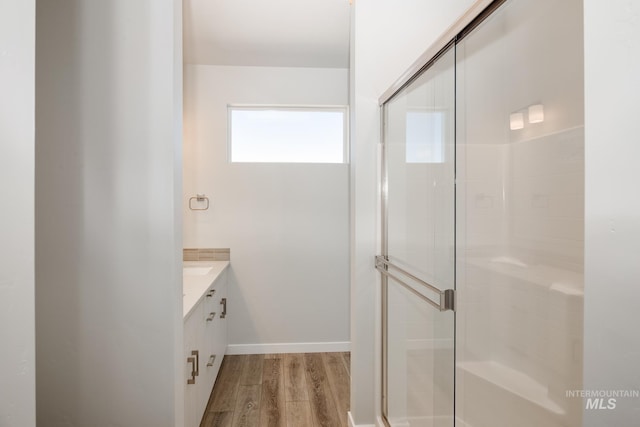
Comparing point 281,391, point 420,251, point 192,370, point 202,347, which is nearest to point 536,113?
point 420,251

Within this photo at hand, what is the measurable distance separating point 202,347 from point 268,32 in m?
2.19

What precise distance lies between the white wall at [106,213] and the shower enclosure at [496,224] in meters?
0.98

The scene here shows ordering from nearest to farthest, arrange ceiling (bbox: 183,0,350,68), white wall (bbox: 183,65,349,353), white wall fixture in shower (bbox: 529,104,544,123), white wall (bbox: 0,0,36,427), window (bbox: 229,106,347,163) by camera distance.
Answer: white wall (bbox: 0,0,36,427)
white wall fixture in shower (bbox: 529,104,544,123)
ceiling (bbox: 183,0,350,68)
white wall (bbox: 183,65,349,353)
window (bbox: 229,106,347,163)

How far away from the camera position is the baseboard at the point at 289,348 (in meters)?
3.09

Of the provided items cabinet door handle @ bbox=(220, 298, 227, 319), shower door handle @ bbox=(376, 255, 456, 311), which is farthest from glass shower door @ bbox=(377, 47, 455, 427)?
cabinet door handle @ bbox=(220, 298, 227, 319)

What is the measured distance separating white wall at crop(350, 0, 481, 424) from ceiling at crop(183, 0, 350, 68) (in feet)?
1.79

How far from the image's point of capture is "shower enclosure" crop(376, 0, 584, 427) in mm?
767

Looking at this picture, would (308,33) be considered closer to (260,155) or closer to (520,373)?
(260,155)

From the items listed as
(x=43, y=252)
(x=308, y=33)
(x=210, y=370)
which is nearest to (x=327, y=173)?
(x=308, y=33)

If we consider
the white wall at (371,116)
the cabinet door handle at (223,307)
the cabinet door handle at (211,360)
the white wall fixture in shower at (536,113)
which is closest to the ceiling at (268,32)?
the white wall at (371,116)

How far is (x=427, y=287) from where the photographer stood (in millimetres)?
1362

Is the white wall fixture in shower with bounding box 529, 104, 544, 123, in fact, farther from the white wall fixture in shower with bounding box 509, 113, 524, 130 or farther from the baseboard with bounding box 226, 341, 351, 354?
the baseboard with bounding box 226, 341, 351, 354

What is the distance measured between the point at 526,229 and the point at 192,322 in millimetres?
1499

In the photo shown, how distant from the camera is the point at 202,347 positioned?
6.51 ft
